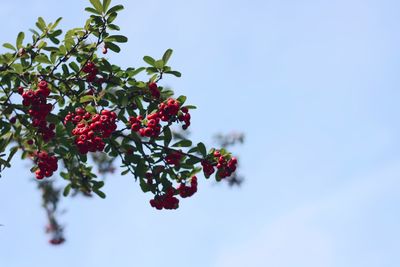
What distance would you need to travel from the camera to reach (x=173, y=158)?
22.1 feet

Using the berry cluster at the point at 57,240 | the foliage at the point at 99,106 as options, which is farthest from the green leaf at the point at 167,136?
the berry cluster at the point at 57,240

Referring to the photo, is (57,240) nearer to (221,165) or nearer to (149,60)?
(221,165)

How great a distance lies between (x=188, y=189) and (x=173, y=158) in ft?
1.39

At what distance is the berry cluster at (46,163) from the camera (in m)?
6.51

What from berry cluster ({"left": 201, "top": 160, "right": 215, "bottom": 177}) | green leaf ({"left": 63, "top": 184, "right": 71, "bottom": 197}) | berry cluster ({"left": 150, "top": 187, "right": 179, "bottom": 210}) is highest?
green leaf ({"left": 63, "top": 184, "right": 71, "bottom": 197})

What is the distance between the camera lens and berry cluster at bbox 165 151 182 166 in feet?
22.1

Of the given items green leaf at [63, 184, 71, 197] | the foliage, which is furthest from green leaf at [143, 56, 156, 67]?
green leaf at [63, 184, 71, 197]

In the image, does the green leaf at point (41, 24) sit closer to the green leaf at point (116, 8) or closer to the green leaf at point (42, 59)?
the green leaf at point (42, 59)

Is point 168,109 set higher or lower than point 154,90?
lower

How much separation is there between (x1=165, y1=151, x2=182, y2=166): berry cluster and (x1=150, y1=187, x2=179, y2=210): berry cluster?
12.2 inches

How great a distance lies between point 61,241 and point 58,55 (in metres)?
5.08

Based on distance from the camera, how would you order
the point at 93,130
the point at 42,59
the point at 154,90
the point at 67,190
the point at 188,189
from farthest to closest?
the point at 67,190, the point at 188,189, the point at 42,59, the point at 154,90, the point at 93,130

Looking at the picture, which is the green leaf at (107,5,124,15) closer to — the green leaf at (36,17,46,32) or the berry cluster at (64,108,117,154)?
the green leaf at (36,17,46,32)

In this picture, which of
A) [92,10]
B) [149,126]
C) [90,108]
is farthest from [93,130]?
[92,10]
